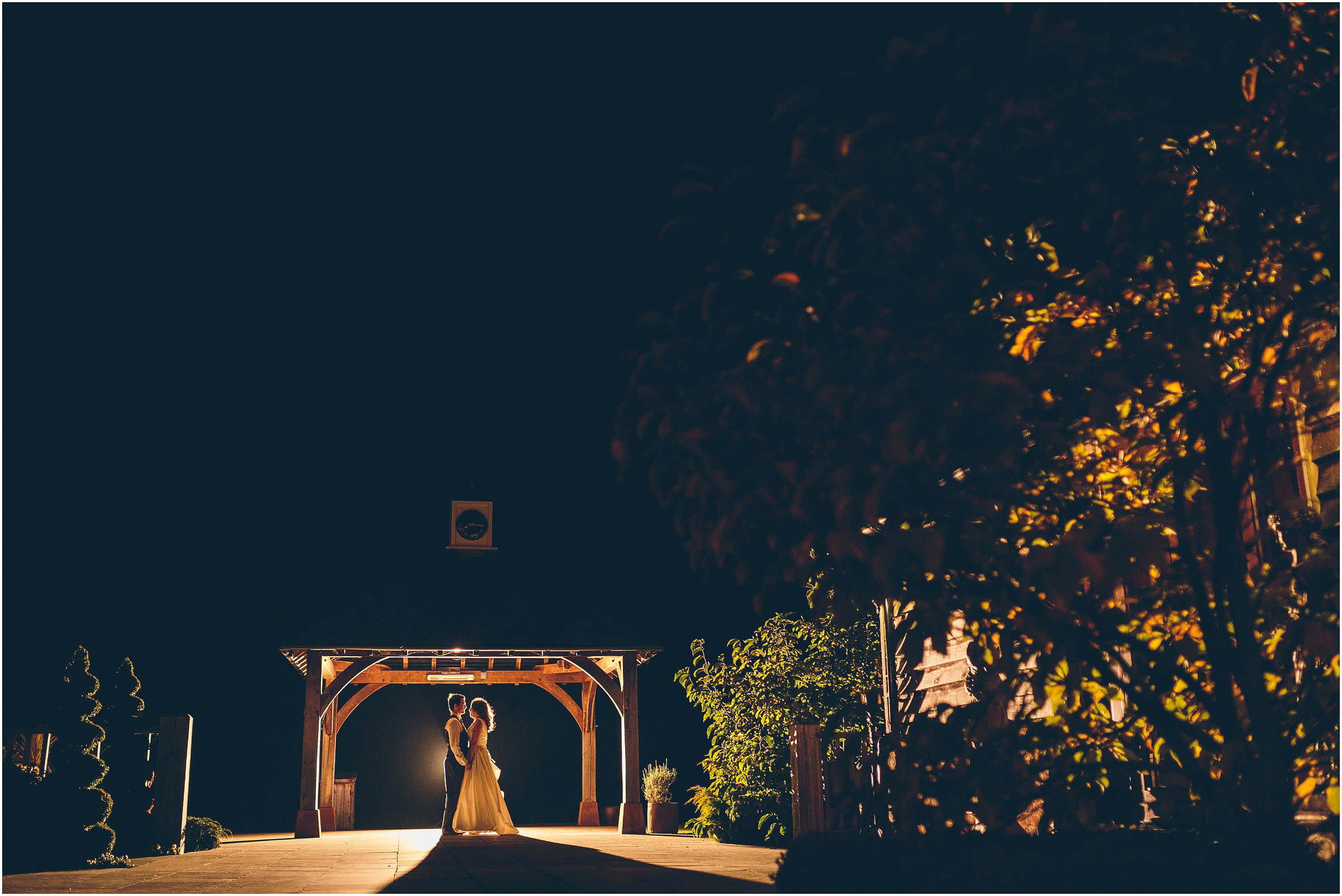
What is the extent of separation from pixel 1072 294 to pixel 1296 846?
1955 millimetres

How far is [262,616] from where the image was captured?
18.7 metres

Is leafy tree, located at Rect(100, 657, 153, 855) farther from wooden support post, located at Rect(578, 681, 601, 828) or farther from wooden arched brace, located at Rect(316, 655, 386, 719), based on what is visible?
wooden support post, located at Rect(578, 681, 601, 828)

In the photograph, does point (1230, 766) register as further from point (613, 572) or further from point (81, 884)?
point (613, 572)

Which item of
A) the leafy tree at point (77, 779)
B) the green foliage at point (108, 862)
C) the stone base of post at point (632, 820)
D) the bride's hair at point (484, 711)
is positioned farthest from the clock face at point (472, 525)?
the green foliage at point (108, 862)

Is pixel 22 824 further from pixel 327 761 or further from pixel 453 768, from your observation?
pixel 327 761

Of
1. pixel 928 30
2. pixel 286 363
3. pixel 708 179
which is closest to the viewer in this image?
pixel 928 30

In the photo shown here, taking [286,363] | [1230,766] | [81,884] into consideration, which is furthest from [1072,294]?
[286,363]

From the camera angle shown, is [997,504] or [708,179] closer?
[997,504]

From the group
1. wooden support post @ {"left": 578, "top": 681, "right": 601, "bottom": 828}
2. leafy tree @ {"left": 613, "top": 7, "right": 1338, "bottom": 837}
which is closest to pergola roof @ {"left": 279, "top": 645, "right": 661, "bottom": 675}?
wooden support post @ {"left": 578, "top": 681, "right": 601, "bottom": 828}

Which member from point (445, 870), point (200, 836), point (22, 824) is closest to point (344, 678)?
point (200, 836)

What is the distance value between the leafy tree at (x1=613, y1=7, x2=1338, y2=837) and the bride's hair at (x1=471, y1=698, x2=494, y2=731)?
10.6m

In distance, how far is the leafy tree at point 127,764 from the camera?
403 inches

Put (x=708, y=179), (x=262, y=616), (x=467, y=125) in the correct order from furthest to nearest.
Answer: (x=262, y=616) < (x=467, y=125) < (x=708, y=179)

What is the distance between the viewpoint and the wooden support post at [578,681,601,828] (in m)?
17.2
